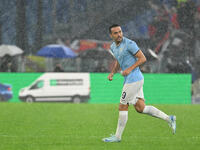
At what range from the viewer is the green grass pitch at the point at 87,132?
747 centimetres

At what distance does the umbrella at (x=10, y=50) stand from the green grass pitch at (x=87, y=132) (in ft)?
27.2

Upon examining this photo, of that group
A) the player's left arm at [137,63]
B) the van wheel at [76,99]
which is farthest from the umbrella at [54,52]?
the player's left arm at [137,63]

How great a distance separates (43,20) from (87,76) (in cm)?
362

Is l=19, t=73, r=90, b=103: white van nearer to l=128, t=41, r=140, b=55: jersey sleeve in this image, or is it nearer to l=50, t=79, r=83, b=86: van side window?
l=50, t=79, r=83, b=86: van side window

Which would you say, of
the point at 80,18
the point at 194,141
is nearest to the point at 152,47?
the point at 80,18

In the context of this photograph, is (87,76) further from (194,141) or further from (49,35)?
(194,141)

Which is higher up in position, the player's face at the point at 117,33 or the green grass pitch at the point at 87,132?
the player's face at the point at 117,33

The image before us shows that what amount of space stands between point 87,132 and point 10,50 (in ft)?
42.6

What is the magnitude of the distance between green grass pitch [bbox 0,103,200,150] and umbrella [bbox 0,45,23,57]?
8283 mm

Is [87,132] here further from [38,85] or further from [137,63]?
[38,85]

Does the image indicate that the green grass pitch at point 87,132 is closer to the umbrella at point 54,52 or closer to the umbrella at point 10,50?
the umbrella at point 54,52

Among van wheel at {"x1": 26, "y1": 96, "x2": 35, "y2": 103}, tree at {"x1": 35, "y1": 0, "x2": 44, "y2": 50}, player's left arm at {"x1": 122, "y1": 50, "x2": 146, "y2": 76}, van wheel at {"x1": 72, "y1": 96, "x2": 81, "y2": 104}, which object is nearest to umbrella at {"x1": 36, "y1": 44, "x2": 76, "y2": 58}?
tree at {"x1": 35, "y1": 0, "x2": 44, "y2": 50}

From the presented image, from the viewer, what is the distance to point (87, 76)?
19594 millimetres

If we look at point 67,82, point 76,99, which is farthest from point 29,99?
point 76,99
